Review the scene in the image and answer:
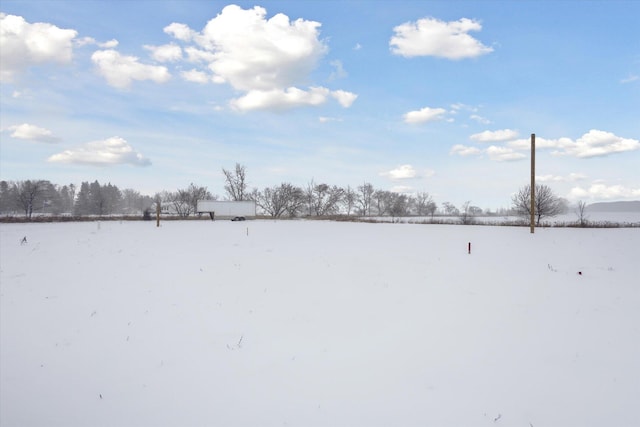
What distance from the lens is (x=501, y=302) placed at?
1002 centimetres

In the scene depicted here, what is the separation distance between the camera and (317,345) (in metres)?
7.62

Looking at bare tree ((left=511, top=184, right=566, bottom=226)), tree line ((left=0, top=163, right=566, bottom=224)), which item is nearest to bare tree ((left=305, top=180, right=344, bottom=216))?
tree line ((left=0, top=163, right=566, bottom=224))

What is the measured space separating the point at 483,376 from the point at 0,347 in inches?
401

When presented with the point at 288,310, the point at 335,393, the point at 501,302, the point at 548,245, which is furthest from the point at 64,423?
the point at 548,245

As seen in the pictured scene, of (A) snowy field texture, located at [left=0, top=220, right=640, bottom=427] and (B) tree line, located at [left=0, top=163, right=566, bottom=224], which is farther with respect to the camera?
(B) tree line, located at [left=0, top=163, right=566, bottom=224]

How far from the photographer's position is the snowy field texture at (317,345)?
226 inches

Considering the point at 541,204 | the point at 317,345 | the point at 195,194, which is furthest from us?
the point at 195,194

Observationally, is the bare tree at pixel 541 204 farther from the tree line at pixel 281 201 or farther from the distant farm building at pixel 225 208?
the distant farm building at pixel 225 208

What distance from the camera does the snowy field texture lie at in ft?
18.8

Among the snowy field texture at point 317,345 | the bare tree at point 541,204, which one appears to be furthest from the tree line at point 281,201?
the snowy field texture at point 317,345

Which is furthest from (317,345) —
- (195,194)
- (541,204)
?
(195,194)

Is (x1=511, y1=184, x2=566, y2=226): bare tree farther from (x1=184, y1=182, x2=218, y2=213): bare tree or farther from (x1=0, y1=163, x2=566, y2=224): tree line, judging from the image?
(x1=184, y1=182, x2=218, y2=213): bare tree

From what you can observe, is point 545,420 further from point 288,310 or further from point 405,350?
point 288,310

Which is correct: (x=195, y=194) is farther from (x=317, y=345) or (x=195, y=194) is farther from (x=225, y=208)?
(x=317, y=345)
